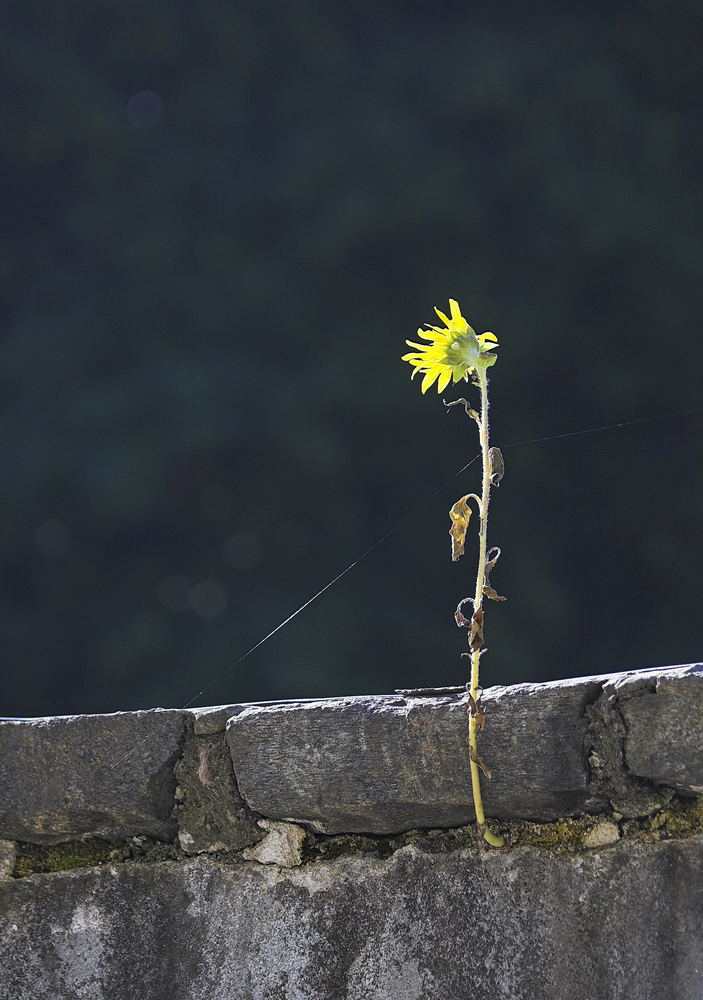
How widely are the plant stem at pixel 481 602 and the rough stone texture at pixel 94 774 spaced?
411 mm

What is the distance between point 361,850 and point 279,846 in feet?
0.33

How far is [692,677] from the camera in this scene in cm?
133

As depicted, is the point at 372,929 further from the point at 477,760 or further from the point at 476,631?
the point at 476,631

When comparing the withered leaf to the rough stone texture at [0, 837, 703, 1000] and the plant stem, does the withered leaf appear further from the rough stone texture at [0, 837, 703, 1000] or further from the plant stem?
the rough stone texture at [0, 837, 703, 1000]

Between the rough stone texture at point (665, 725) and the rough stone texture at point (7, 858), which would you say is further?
the rough stone texture at point (7, 858)

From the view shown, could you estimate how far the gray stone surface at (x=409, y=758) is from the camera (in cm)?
140

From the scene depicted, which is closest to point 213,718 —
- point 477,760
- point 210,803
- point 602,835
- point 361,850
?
point 210,803

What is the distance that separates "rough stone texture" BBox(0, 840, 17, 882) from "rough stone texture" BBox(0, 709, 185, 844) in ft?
0.12

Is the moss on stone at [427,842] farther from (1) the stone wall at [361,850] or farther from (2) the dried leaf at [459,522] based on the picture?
(2) the dried leaf at [459,522]

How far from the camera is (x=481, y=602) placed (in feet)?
4.40

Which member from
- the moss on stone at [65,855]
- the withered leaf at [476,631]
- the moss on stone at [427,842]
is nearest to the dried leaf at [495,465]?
the withered leaf at [476,631]

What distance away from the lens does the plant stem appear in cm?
133

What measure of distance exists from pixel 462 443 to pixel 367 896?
21.2 feet

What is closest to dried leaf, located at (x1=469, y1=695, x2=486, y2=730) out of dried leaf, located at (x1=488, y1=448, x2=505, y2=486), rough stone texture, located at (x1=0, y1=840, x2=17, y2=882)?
dried leaf, located at (x1=488, y1=448, x2=505, y2=486)
